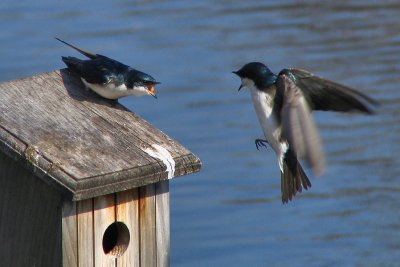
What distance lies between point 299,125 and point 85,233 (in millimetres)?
731

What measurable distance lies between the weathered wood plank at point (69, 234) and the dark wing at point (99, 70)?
0.41m

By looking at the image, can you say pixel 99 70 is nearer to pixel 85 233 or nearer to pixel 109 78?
pixel 109 78

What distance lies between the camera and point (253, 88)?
13.0ft

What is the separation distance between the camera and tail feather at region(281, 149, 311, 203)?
13.5 ft

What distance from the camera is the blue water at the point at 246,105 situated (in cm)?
609

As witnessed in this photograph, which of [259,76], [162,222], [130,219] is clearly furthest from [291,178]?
[130,219]

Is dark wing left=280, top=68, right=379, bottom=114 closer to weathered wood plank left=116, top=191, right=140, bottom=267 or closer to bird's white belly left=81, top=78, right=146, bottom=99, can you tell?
bird's white belly left=81, top=78, right=146, bottom=99

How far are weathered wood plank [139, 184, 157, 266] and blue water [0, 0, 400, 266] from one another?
2341 mm

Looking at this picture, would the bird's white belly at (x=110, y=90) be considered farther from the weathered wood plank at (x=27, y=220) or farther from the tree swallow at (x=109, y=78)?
the weathered wood plank at (x=27, y=220)

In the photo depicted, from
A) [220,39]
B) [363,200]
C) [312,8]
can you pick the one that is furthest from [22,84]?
[312,8]

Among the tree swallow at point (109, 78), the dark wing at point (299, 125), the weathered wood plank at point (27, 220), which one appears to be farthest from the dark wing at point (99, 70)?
the dark wing at point (299, 125)

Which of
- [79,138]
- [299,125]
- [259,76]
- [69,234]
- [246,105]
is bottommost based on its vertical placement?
[69,234]

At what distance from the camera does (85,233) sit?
11.0ft

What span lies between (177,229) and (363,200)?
1050mm
